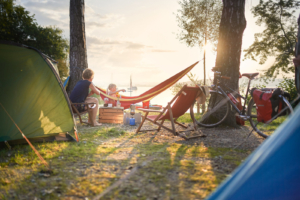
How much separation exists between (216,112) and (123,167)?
8.31 feet

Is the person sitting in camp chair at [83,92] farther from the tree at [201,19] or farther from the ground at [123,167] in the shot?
the tree at [201,19]

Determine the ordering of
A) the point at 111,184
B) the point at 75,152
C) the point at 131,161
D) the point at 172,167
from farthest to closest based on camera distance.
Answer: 1. the point at 75,152
2. the point at 131,161
3. the point at 172,167
4. the point at 111,184

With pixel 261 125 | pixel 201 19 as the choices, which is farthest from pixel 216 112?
pixel 201 19

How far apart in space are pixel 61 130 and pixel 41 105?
436mm

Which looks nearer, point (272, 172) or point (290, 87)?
point (272, 172)

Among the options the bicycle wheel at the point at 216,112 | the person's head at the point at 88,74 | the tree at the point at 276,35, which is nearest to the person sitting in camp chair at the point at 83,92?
the person's head at the point at 88,74

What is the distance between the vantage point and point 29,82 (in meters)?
2.96

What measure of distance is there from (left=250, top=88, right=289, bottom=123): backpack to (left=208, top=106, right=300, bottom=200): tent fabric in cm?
195

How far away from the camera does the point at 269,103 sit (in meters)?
2.88

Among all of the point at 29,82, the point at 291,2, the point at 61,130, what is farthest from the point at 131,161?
the point at 291,2

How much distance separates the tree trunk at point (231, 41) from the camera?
402cm

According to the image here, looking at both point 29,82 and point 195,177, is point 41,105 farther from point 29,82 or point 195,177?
A: point 195,177

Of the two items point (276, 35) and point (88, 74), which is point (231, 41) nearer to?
point (88, 74)

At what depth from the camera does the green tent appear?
9.23ft
